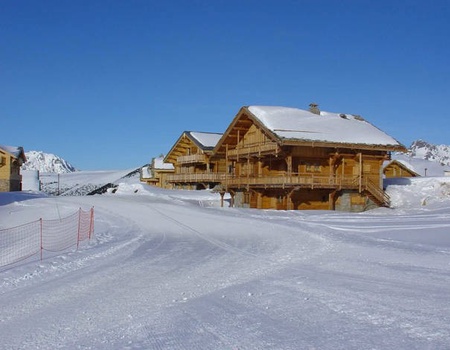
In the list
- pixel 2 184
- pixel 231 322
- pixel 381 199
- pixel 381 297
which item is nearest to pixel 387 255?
pixel 381 297

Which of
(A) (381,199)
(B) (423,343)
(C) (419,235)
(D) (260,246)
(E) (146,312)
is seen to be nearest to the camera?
(B) (423,343)

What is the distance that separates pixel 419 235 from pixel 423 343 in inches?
556

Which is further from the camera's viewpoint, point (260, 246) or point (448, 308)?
point (260, 246)

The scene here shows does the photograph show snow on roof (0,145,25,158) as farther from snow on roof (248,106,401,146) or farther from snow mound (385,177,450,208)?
snow mound (385,177,450,208)

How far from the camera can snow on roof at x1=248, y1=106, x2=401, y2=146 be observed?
123 feet

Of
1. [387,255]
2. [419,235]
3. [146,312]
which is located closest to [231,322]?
[146,312]

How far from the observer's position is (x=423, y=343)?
20.9 ft

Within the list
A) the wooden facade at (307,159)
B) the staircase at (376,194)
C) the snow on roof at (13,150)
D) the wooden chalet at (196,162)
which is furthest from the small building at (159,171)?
the staircase at (376,194)

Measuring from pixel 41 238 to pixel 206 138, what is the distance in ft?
Answer: 161

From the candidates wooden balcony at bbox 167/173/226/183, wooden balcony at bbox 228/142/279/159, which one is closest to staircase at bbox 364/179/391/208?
wooden balcony at bbox 228/142/279/159

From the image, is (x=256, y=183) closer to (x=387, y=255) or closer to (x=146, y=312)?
(x=387, y=255)

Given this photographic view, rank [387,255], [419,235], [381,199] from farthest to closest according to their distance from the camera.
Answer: [381,199], [419,235], [387,255]

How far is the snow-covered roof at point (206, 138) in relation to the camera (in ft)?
210

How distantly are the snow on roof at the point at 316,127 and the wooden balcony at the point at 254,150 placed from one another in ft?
4.98
